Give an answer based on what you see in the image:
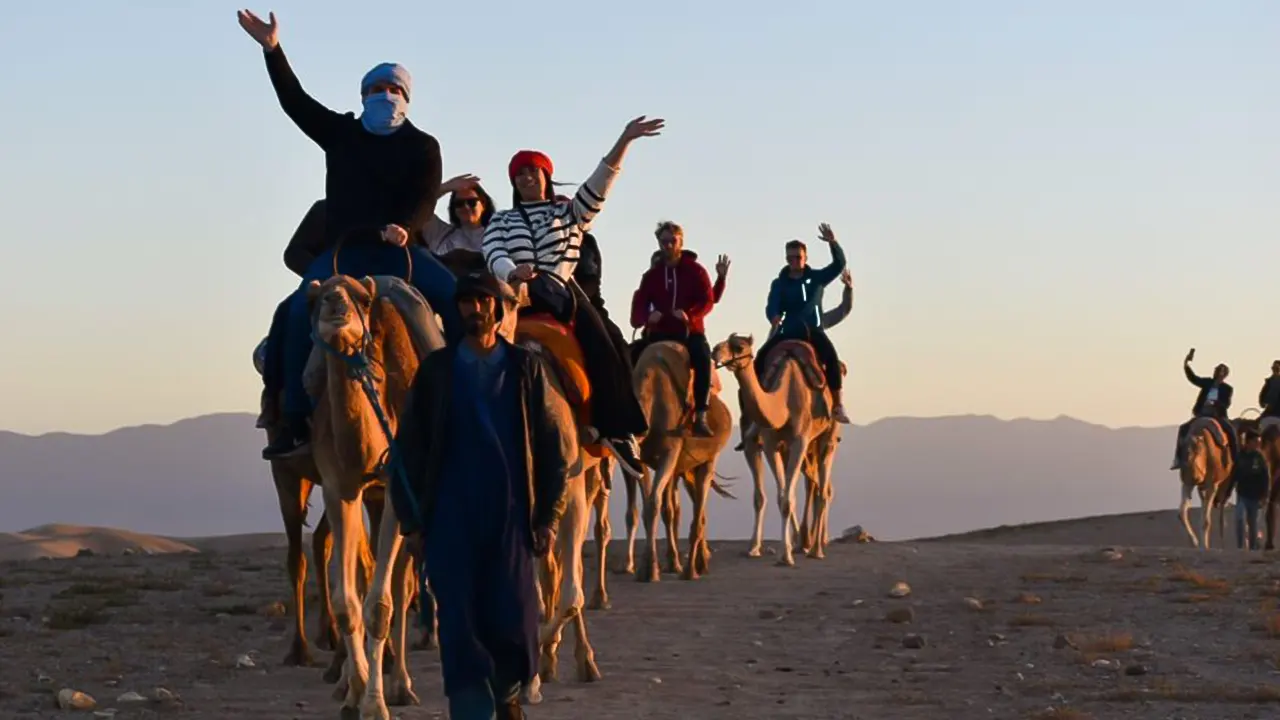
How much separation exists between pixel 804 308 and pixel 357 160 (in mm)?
11715

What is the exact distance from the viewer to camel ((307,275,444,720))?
10.8 metres

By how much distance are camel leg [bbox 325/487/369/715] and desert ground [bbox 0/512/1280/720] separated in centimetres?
66

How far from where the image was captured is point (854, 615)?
17016mm

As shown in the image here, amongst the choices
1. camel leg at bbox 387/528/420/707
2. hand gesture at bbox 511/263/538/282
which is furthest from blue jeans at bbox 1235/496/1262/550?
hand gesture at bbox 511/263/538/282

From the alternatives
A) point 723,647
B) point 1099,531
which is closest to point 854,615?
point 723,647

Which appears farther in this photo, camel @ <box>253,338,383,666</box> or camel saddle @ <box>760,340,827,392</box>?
camel saddle @ <box>760,340,827,392</box>

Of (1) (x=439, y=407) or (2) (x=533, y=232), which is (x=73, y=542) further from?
(1) (x=439, y=407)

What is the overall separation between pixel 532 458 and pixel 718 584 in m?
10.6

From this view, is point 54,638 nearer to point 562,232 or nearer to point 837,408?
point 562,232

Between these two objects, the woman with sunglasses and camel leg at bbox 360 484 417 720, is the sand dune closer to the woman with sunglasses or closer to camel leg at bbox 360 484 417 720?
the woman with sunglasses

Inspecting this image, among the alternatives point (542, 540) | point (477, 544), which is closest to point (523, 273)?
point (542, 540)

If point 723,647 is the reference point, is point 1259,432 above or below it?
above

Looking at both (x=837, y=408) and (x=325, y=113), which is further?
(x=837, y=408)

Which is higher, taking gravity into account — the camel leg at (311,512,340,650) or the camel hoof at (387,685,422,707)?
the camel leg at (311,512,340,650)
